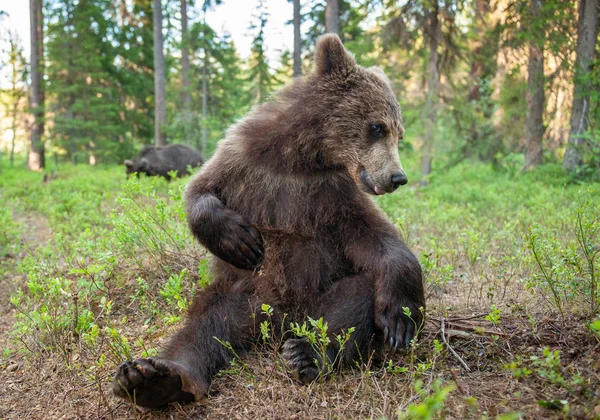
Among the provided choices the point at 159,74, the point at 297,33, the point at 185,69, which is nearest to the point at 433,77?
the point at 297,33

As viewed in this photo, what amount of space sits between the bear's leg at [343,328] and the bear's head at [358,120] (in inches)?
27.9

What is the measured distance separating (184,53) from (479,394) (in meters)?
19.9

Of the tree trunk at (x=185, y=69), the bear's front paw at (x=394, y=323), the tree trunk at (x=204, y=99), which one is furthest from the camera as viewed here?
the tree trunk at (x=185, y=69)

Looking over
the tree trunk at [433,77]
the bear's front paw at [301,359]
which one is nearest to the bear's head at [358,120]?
the bear's front paw at [301,359]

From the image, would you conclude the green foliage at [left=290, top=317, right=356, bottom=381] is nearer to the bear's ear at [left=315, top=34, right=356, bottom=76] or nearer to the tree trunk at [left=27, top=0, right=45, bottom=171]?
the bear's ear at [left=315, top=34, right=356, bottom=76]

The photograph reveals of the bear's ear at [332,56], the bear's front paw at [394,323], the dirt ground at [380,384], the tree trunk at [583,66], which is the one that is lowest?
the dirt ground at [380,384]

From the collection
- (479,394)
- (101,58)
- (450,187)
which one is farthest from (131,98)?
(479,394)

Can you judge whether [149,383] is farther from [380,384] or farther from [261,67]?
[261,67]

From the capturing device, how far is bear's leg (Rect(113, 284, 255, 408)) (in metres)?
2.55

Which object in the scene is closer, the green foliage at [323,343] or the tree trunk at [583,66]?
the green foliage at [323,343]

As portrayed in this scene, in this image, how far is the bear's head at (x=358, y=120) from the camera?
338 centimetres

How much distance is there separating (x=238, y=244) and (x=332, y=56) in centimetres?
160

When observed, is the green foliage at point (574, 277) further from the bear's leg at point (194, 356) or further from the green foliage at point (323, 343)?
the bear's leg at point (194, 356)

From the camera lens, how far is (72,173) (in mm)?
17688
